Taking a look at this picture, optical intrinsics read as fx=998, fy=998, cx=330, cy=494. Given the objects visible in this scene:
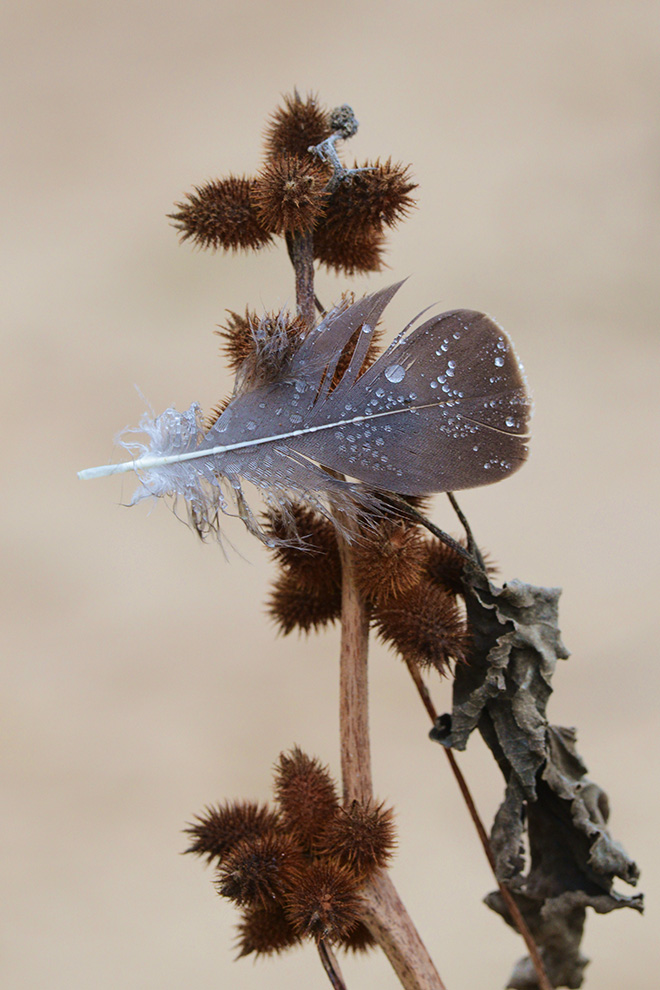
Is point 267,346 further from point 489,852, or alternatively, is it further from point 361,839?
point 489,852

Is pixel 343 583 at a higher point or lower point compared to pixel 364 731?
higher

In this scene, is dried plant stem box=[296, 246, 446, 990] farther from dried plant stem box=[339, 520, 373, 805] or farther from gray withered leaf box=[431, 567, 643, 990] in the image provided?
gray withered leaf box=[431, 567, 643, 990]

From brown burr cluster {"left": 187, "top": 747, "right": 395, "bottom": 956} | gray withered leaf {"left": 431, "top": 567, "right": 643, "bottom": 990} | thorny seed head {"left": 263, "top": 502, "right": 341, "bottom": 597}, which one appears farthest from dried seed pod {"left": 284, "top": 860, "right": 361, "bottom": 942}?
thorny seed head {"left": 263, "top": 502, "right": 341, "bottom": 597}

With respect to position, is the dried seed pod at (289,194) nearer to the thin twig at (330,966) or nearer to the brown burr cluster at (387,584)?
the brown burr cluster at (387,584)

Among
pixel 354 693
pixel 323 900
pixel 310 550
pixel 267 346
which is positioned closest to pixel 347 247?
pixel 267 346

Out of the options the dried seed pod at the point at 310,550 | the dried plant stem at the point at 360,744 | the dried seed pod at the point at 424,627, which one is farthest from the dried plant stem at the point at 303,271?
the dried seed pod at the point at 424,627

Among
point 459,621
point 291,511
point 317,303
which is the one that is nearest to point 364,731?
point 459,621

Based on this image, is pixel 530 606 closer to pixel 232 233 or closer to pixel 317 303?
pixel 317 303
